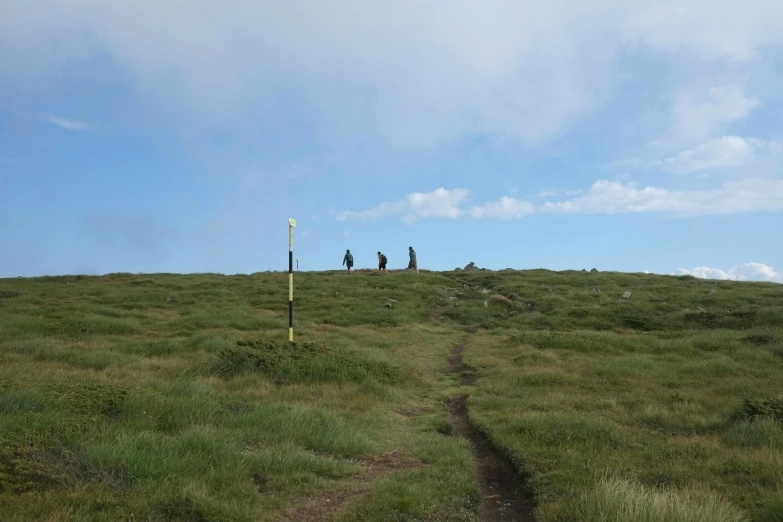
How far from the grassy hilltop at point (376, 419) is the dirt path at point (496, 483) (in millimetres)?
154

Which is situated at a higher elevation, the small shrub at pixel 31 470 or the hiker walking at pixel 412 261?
the hiker walking at pixel 412 261

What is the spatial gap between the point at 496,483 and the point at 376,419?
12.3 ft

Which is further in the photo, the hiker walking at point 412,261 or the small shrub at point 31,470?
the hiker walking at point 412,261

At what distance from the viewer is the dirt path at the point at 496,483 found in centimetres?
672

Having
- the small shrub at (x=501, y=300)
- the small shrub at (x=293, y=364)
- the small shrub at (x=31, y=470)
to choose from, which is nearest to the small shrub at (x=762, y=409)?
the small shrub at (x=293, y=364)

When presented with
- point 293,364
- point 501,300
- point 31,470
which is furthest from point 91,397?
point 501,300

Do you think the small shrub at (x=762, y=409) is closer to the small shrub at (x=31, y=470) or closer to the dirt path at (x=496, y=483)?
the dirt path at (x=496, y=483)

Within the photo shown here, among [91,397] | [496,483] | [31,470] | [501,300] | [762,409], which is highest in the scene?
[501,300]

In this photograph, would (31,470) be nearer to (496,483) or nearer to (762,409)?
(496,483)

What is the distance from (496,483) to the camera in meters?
7.88

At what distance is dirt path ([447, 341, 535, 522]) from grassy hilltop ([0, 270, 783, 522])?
154 mm

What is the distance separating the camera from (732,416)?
1033 cm

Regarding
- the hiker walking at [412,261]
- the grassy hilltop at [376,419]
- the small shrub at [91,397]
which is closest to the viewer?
the grassy hilltop at [376,419]

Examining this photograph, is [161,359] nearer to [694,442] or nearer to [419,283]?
[694,442]
